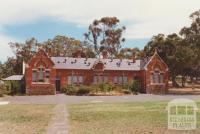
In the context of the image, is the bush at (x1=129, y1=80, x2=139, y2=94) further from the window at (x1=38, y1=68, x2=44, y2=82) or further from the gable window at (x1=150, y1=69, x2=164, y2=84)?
the window at (x1=38, y1=68, x2=44, y2=82)

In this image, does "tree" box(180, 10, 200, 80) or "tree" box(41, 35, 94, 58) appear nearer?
"tree" box(180, 10, 200, 80)

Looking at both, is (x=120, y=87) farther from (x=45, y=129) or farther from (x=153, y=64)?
(x=45, y=129)

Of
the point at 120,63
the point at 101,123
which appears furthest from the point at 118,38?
the point at 101,123

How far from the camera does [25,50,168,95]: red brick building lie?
6397 cm

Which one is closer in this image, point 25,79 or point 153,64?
point 25,79

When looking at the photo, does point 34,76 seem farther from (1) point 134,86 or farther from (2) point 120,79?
(1) point 134,86

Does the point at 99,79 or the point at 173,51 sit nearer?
the point at 99,79

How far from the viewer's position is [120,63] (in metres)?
70.8

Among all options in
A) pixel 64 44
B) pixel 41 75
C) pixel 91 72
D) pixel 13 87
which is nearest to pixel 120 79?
pixel 91 72

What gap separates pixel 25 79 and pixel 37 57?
421 centimetres

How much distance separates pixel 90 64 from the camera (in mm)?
69062

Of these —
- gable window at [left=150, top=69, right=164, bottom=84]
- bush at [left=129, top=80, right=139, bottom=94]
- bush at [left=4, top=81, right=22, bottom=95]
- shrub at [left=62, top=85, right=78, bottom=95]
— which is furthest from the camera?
gable window at [left=150, top=69, right=164, bottom=84]

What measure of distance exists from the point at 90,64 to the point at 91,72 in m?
1.70

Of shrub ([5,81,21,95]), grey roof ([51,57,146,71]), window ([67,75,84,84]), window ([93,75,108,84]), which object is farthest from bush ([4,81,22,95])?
window ([93,75,108,84])
